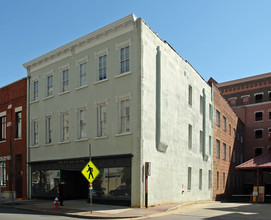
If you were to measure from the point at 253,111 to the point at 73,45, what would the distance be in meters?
40.4

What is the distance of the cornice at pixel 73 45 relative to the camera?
21.9m

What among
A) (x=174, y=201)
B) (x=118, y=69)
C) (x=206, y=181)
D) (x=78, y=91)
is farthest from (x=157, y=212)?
(x=206, y=181)

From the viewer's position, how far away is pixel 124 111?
21688mm

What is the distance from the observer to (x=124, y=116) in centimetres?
2164

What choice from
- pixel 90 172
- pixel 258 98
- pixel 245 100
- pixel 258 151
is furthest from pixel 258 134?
pixel 90 172

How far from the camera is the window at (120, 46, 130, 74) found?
21969 millimetres

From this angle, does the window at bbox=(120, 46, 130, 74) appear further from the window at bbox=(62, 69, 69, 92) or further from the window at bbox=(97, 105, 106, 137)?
the window at bbox=(62, 69, 69, 92)

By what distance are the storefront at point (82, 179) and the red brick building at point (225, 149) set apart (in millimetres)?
15933

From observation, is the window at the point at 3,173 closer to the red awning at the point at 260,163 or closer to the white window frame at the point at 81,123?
the white window frame at the point at 81,123

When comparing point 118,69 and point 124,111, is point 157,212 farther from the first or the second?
point 118,69

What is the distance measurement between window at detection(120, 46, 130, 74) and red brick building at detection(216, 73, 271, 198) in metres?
37.0

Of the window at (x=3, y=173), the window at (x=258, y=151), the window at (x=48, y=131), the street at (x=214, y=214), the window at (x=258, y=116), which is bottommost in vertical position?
the street at (x=214, y=214)

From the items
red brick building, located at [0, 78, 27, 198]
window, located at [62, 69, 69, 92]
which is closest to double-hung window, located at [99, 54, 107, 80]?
window, located at [62, 69, 69, 92]

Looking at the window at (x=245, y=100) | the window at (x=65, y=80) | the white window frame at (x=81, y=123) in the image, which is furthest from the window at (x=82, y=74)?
the window at (x=245, y=100)
